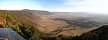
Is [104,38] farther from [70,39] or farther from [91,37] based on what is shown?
[70,39]

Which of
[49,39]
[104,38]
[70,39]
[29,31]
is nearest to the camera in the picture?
[104,38]

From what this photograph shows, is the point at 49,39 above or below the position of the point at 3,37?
below

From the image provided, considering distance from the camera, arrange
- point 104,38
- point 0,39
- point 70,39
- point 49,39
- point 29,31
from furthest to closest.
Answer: point 29,31 → point 49,39 → point 70,39 → point 104,38 → point 0,39

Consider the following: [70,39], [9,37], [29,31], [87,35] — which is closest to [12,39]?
[9,37]

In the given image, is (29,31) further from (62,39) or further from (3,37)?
(3,37)

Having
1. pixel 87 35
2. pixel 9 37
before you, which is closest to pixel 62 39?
pixel 87 35

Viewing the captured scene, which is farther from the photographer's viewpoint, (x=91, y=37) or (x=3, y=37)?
(x=91, y=37)

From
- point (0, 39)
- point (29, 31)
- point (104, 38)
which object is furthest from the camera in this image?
point (29, 31)

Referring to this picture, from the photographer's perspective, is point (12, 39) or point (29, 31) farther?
point (29, 31)

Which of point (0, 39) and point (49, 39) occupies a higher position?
point (0, 39)
